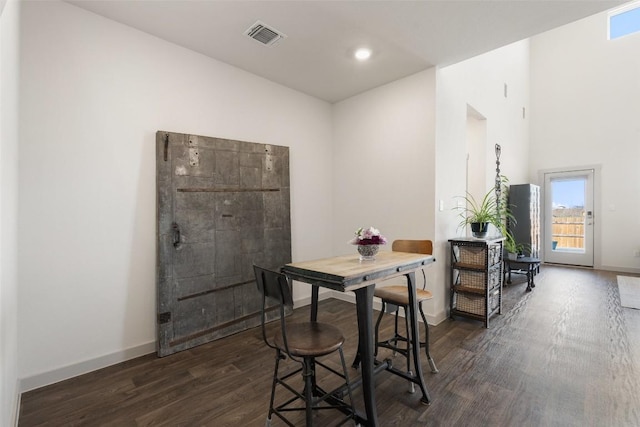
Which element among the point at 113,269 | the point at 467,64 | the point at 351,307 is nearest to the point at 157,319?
the point at 113,269

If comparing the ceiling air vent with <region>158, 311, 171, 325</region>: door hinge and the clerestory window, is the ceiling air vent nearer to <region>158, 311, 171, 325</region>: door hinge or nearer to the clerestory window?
<region>158, 311, 171, 325</region>: door hinge

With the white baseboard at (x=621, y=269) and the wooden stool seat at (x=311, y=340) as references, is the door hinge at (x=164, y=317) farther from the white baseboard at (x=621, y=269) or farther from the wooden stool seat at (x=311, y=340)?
the white baseboard at (x=621, y=269)

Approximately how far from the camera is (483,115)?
180 inches

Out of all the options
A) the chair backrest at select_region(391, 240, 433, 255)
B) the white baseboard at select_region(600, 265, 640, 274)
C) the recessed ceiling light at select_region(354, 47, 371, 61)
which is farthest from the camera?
the white baseboard at select_region(600, 265, 640, 274)

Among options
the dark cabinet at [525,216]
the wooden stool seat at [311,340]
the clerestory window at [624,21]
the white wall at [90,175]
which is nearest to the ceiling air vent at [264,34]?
the white wall at [90,175]

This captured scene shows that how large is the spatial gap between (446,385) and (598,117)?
7183 mm

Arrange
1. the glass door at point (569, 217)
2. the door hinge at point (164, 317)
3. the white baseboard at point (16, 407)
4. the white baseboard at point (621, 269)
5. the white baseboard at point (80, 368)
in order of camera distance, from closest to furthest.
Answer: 1. the white baseboard at point (16, 407)
2. the white baseboard at point (80, 368)
3. the door hinge at point (164, 317)
4. the white baseboard at point (621, 269)
5. the glass door at point (569, 217)

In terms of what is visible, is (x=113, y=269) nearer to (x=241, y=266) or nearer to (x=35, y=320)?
(x=35, y=320)

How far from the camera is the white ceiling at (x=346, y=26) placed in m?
2.21

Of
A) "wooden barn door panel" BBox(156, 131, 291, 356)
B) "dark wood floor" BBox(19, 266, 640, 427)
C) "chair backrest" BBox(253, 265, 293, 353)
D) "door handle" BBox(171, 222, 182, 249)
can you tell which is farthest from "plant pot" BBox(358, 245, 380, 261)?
"door handle" BBox(171, 222, 182, 249)

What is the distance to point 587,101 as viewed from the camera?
20.4 feet

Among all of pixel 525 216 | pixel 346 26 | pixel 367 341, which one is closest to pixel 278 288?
pixel 367 341

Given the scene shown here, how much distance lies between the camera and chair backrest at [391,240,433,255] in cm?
243

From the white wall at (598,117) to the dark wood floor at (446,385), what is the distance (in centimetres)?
387
